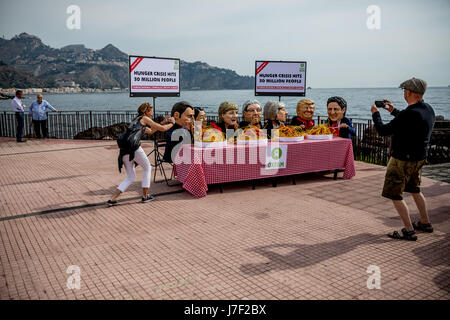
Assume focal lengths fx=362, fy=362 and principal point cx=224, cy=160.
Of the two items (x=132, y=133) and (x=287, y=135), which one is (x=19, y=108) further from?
(x=287, y=135)

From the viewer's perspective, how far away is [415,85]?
187 inches

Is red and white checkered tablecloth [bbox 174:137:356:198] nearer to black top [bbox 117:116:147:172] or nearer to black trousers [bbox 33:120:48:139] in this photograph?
black top [bbox 117:116:147:172]

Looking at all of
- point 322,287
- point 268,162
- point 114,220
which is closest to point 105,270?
point 114,220

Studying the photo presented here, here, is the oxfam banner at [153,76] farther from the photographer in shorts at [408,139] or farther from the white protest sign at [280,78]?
the photographer in shorts at [408,139]

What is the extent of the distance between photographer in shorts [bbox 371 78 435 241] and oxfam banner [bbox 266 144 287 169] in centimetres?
314

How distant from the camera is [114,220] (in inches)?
237

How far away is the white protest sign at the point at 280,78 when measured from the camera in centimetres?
1357

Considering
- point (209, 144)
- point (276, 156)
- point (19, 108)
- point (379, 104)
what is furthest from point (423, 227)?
point (19, 108)

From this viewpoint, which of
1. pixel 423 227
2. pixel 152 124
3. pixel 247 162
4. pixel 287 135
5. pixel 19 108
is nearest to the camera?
pixel 423 227

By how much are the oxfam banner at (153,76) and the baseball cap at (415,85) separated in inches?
323

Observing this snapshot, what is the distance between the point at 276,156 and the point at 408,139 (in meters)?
3.48

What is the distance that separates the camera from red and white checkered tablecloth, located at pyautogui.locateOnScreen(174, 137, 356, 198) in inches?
287
